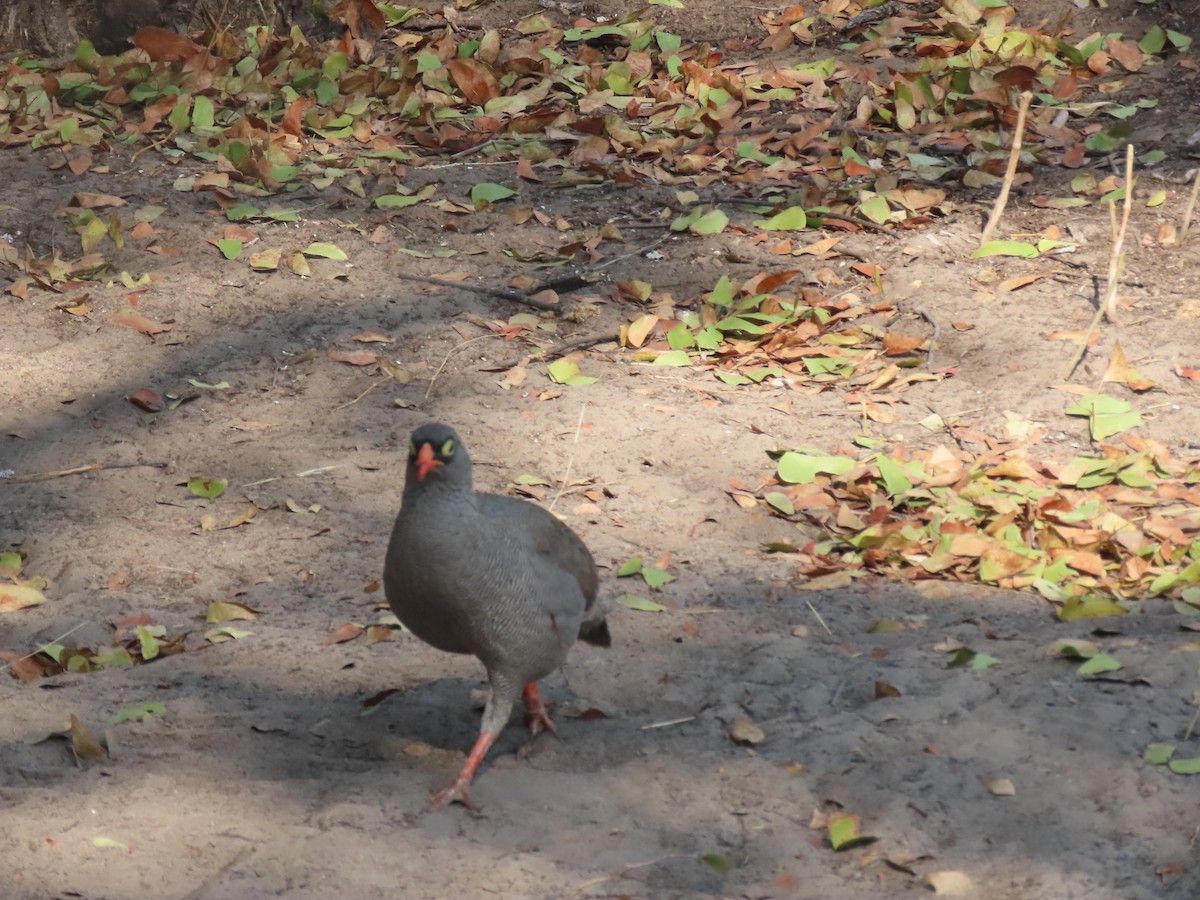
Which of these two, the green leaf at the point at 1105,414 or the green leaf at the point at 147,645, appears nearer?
the green leaf at the point at 147,645

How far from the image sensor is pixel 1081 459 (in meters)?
5.27

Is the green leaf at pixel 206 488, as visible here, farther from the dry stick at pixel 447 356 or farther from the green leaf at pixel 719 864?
the green leaf at pixel 719 864

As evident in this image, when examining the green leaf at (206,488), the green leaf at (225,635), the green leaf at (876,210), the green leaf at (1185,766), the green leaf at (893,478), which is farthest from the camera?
the green leaf at (876,210)

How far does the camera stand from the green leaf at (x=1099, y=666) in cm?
389

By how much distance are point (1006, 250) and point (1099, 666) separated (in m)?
3.19

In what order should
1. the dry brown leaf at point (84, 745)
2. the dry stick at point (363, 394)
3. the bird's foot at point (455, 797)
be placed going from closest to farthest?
the bird's foot at point (455, 797), the dry brown leaf at point (84, 745), the dry stick at point (363, 394)

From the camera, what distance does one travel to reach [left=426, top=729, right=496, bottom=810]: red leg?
364cm

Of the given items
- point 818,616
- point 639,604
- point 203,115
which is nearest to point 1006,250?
point 818,616

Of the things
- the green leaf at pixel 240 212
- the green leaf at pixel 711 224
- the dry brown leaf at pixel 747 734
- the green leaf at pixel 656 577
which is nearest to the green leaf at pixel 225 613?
the green leaf at pixel 656 577

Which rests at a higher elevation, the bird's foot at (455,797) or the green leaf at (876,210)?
the green leaf at (876,210)

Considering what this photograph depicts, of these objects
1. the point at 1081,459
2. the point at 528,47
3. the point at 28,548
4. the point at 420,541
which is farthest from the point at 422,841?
the point at 528,47

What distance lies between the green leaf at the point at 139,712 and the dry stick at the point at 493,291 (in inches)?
121

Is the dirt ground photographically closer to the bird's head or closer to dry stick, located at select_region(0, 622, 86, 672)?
dry stick, located at select_region(0, 622, 86, 672)

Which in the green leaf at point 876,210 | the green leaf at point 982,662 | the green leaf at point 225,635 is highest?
the green leaf at point 876,210
